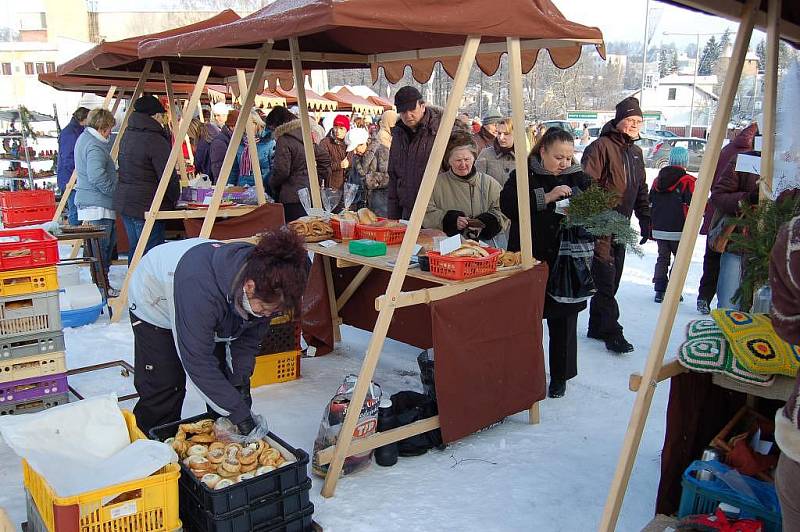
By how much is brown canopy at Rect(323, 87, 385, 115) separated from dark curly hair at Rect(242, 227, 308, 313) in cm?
1923

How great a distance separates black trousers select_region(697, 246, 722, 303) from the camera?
6.28 m

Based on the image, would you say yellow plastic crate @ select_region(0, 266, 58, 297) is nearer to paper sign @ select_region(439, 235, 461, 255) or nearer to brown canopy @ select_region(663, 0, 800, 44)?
paper sign @ select_region(439, 235, 461, 255)

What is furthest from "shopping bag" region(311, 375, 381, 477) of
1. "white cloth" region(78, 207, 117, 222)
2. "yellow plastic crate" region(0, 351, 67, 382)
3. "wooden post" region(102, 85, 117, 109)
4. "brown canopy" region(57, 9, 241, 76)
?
"wooden post" region(102, 85, 117, 109)

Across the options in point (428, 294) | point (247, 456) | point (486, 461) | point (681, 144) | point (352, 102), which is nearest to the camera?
point (247, 456)

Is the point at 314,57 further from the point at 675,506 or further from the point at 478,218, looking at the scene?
the point at 675,506

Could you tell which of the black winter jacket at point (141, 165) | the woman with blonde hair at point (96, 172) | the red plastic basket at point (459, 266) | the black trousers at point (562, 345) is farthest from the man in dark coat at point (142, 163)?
the black trousers at point (562, 345)

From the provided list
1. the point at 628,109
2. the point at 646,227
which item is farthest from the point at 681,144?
the point at 628,109

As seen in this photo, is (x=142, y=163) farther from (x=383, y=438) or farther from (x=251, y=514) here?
(x=251, y=514)

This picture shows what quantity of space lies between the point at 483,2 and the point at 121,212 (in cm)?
490

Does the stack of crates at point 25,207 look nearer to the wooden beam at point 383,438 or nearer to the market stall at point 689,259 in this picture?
the wooden beam at point 383,438

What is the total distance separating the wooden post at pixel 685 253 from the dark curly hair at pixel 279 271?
55.0 inches

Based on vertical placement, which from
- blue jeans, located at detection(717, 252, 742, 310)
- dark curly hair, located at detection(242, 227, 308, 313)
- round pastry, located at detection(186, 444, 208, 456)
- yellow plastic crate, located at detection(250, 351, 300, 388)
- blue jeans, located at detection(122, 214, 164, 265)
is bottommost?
yellow plastic crate, located at detection(250, 351, 300, 388)

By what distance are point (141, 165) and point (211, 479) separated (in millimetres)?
4751

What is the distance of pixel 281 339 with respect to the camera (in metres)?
4.82
